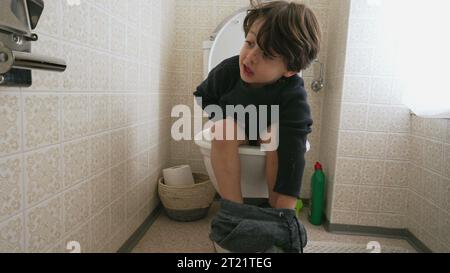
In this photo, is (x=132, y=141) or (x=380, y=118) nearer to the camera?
(x=132, y=141)

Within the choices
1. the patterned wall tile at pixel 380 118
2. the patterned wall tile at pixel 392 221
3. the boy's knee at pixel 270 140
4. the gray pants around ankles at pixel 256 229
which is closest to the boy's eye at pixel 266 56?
the boy's knee at pixel 270 140

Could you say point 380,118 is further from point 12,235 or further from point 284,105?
point 12,235

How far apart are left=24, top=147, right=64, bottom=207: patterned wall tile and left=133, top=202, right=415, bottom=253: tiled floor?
50cm

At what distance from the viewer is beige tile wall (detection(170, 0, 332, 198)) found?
1.46 m

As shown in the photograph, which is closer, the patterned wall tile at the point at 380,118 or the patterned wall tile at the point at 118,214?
the patterned wall tile at the point at 118,214

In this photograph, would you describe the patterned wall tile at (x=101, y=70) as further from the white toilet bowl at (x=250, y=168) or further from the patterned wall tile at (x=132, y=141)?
the white toilet bowl at (x=250, y=168)

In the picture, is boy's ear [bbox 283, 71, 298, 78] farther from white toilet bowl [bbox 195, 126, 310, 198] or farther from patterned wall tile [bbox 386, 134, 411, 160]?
patterned wall tile [bbox 386, 134, 411, 160]

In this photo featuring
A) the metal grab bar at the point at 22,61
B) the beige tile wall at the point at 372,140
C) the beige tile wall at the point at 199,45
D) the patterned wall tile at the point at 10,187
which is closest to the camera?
the metal grab bar at the point at 22,61

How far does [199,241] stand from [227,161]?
1.48ft

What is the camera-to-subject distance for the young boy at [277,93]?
80 centimetres

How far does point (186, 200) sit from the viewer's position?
124cm

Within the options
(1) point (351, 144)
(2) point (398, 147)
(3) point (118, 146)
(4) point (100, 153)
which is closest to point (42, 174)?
(4) point (100, 153)

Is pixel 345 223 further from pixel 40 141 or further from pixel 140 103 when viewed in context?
pixel 40 141
